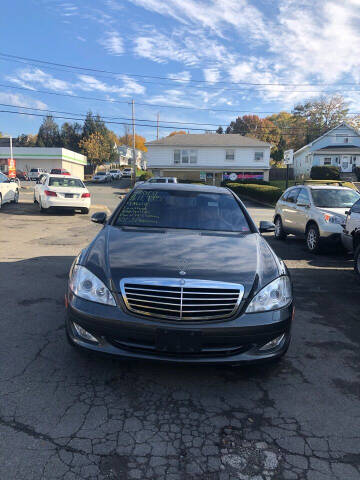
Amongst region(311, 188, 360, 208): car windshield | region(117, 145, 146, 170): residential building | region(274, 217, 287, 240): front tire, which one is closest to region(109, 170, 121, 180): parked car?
region(117, 145, 146, 170): residential building

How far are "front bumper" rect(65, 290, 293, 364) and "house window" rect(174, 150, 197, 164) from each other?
42596mm

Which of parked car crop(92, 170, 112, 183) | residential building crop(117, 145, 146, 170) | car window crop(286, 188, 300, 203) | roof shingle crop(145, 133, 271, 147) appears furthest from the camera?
residential building crop(117, 145, 146, 170)

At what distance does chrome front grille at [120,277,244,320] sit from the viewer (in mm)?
2975

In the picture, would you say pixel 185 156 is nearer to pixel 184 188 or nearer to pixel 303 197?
pixel 303 197

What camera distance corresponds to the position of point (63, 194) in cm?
1523

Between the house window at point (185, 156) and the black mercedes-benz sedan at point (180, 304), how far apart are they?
137 ft

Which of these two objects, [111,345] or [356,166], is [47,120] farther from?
[111,345]

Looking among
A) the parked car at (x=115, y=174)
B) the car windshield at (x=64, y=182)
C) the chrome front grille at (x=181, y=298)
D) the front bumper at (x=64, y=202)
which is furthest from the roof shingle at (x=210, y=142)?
the chrome front grille at (x=181, y=298)

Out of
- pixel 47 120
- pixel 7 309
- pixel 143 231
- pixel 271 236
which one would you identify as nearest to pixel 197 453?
pixel 143 231

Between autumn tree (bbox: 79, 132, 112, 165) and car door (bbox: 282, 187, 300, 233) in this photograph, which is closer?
car door (bbox: 282, 187, 300, 233)

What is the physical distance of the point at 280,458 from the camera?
238 cm

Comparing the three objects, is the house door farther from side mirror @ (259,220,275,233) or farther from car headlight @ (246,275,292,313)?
car headlight @ (246,275,292,313)

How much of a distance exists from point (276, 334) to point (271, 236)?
31.9 feet

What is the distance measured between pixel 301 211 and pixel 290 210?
74 centimetres
